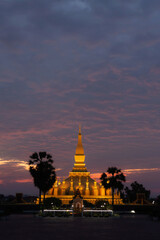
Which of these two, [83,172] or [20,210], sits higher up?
[83,172]

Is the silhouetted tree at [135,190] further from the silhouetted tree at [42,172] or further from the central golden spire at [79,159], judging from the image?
the silhouetted tree at [42,172]

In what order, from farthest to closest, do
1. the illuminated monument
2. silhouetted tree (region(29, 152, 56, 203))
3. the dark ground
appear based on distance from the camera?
1. the illuminated monument
2. silhouetted tree (region(29, 152, 56, 203))
3. the dark ground

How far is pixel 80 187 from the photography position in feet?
442

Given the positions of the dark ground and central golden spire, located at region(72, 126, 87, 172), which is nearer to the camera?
the dark ground

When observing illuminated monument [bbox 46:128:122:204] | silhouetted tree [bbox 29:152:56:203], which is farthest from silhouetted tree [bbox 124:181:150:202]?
silhouetted tree [bbox 29:152:56:203]

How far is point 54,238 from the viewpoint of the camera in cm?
3938

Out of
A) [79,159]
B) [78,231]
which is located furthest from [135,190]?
[78,231]

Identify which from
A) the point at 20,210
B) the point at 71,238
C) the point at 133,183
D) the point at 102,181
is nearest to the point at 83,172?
the point at 133,183

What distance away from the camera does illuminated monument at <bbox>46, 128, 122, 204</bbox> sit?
129 metres

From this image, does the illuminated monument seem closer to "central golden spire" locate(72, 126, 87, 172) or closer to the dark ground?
"central golden spire" locate(72, 126, 87, 172)

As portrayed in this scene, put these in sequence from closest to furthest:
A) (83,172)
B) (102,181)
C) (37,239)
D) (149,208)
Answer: (37,239)
(102,181)
(149,208)
(83,172)

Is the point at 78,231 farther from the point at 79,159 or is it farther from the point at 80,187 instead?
the point at 79,159

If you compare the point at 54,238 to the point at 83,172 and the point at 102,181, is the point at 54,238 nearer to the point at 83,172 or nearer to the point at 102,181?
the point at 102,181

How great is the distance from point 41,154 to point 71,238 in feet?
176
